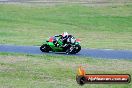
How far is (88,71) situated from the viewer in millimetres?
19703

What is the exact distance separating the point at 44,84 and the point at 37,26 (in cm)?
3860

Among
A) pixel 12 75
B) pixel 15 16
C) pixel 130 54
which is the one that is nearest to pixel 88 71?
pixel 12 75

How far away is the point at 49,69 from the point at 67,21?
3972 cm

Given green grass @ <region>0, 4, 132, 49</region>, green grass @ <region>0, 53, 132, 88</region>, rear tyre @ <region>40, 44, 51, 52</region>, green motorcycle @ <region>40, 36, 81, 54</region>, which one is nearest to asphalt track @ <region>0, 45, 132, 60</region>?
rear tyre @ <region>40, 44, 51, 52</region>

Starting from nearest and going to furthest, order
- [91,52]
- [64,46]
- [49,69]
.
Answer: [49,69], [64,46], [91,52]

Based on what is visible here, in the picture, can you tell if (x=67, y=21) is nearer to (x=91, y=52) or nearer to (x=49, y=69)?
(x=91, y=52)

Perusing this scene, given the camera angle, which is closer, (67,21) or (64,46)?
(64,46)

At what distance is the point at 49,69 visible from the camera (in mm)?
19875

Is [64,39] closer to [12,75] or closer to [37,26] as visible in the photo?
[12,75]

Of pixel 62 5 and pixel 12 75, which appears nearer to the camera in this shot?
pixel 12 75

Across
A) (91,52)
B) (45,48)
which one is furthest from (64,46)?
(91,52)

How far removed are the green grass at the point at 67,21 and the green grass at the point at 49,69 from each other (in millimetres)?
20813

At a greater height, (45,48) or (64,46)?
(64,46)

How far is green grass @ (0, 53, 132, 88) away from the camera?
15.9 metres
